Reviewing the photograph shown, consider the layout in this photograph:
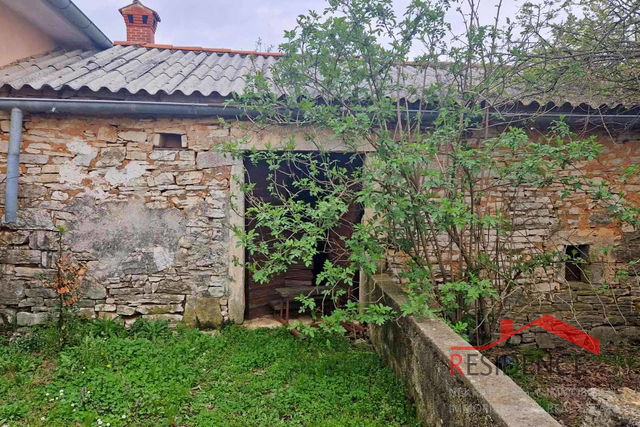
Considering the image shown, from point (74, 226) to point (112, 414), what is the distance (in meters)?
2.16

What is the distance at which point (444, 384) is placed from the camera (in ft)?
7.76

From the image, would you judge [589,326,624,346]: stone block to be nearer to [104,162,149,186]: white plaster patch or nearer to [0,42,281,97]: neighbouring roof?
[0,42,281,97]: neighbouring roof

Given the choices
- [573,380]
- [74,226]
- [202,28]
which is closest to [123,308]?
[74,226]

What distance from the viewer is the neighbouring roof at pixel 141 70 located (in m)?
3.96

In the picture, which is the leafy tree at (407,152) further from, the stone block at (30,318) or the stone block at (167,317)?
the stone block at (30,318)

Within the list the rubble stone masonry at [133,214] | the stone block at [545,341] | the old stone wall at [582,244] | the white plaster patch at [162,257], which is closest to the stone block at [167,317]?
→ the rubble stone masonry at [133,214]

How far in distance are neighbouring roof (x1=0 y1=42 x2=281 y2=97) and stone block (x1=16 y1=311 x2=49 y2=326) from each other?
2345 mm

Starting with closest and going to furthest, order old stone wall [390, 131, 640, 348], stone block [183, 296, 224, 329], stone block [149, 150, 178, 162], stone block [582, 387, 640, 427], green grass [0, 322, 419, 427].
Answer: stone block [582, 387, 640, 427] → green grass [0, 322, 419, 427] → stone block [149, 150, 178, 162] → stone block [183, 296, 224, 329] → old stone wall [390, 131, 640, 348]

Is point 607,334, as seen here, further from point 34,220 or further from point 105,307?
point 34,220

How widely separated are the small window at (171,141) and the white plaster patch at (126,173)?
0.95 feet

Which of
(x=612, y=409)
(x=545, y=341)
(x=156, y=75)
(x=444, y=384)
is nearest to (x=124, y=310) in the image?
(x=156, y=75)

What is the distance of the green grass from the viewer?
284 centimetres

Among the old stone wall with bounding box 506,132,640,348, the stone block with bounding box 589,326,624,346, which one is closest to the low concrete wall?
the old stone wall with bounding box 506,132,640,348

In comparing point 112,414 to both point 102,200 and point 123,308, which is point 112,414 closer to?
point 123,308
